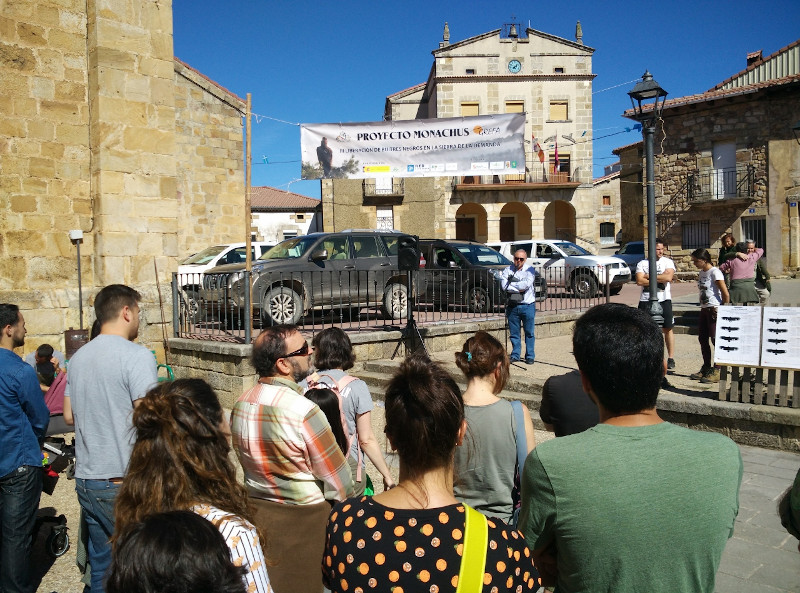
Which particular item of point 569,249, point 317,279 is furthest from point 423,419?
point 569,249

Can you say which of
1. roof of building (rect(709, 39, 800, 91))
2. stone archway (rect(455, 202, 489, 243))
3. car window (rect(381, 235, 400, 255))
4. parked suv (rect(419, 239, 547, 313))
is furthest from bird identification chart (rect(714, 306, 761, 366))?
stone archway (rect(455, 202, 489, 243))

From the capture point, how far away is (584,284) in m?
15.6

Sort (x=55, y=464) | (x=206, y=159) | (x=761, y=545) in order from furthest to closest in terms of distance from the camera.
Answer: (x=206, y=159), (x=55, y=464), (x=761, y=545)

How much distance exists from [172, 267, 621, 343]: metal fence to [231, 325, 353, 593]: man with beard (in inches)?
235

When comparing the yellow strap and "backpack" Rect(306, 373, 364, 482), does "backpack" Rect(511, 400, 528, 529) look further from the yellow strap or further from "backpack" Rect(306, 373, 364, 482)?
the yellow strap

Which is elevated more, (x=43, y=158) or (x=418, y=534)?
(x=43, y=158)

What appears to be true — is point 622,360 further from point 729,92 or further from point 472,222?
point 472,222

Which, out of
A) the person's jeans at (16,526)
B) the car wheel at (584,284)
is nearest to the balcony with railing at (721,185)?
the car wheel at (584,284)

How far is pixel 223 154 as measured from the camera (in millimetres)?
18203

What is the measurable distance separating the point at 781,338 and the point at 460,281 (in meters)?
6.26

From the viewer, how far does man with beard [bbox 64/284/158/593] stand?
320 cm

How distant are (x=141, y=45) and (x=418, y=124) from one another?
457cm

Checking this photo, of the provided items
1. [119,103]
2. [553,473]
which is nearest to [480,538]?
[553,473]

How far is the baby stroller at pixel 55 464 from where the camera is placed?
14.9 ft
